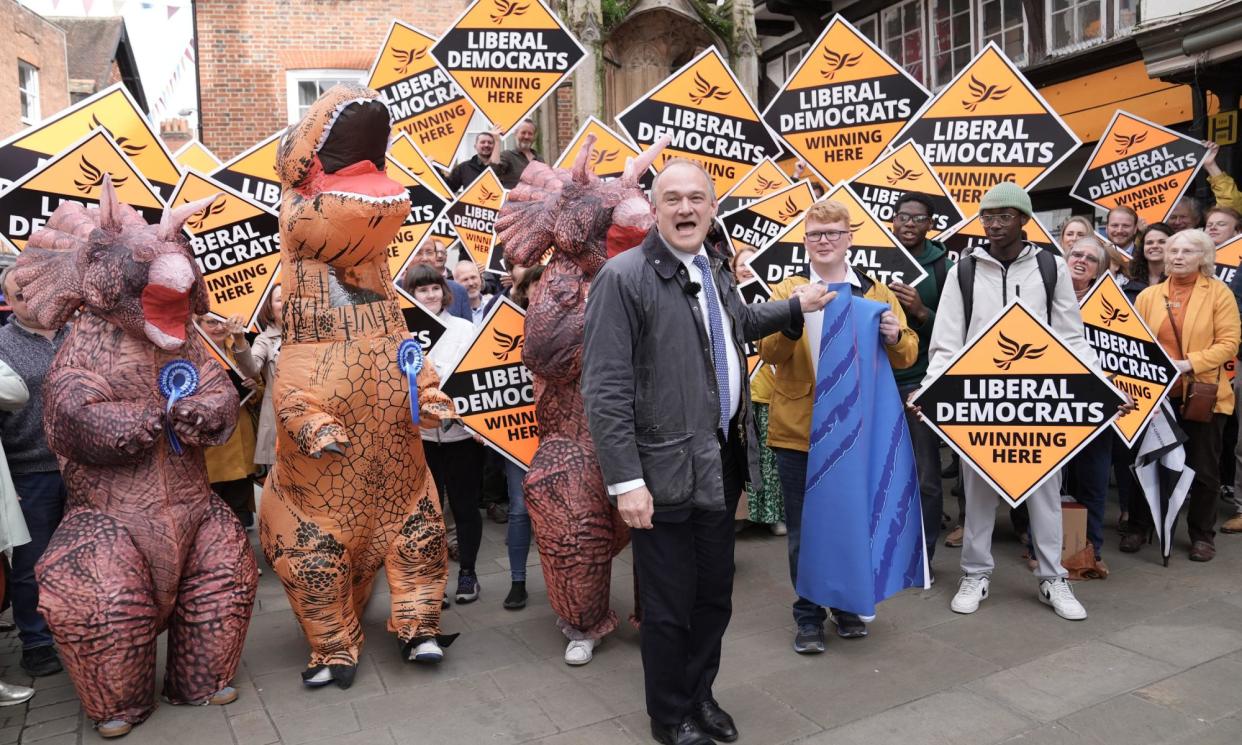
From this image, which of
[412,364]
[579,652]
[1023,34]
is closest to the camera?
[412,364]

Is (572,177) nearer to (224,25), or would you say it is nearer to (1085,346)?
(1085,346)

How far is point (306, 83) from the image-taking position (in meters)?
15.2

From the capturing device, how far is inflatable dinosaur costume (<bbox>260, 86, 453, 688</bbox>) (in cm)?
379

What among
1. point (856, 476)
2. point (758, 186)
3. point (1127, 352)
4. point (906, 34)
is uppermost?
point (906, 34)

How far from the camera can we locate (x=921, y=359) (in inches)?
204

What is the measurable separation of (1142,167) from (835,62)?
2.44m

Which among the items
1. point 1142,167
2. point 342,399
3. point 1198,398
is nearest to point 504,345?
point 342,399

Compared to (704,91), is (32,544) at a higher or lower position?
lower

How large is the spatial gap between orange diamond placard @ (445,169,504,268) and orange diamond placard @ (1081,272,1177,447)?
4.07 m

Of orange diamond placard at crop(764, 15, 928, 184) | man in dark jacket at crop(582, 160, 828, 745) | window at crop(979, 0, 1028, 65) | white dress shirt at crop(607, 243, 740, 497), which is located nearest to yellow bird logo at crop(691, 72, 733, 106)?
orange diamond placard at crop(764, 15, 928, 184)

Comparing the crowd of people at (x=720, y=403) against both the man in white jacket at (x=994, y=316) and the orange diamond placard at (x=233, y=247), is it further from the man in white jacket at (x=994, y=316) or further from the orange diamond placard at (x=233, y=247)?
the orange diamond placard at (x=233, y=247)

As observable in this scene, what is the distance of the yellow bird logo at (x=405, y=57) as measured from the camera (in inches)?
290

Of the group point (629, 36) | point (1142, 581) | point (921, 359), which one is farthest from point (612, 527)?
point (629, 36)

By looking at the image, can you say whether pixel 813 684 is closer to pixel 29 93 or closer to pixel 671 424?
pixel 671 424
